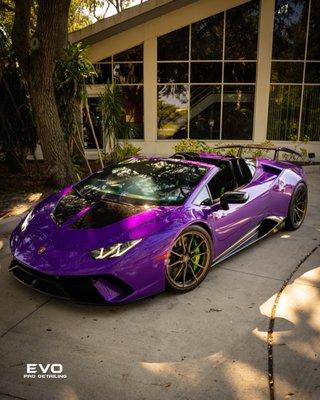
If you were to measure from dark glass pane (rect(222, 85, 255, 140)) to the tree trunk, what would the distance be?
24.5 feet

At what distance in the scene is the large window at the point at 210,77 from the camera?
13938mm

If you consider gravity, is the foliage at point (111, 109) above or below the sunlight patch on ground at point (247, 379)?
above

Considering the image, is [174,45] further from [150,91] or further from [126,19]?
[126,19]

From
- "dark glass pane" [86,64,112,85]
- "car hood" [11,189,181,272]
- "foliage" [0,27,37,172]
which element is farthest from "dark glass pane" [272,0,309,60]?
"car hood" [11,189,181,272]

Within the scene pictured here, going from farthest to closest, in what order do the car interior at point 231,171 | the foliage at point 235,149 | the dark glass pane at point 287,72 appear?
the dark glass pane at point 287,72 < the foliage at point 235,149 < the car interior at point 231,171

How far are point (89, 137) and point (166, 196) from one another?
10.8 metres

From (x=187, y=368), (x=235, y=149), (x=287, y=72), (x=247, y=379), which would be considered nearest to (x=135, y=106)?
(x=235, y=149)

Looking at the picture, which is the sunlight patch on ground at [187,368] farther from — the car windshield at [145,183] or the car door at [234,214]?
the car windshield at [145,183]

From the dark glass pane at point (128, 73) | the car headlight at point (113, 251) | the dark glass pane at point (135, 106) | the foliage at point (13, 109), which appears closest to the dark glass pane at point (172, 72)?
the dark glass pane at point (128, 73)

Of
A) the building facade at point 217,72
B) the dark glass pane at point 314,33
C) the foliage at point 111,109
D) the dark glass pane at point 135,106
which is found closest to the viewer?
the foliage at point 111,109

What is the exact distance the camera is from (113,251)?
3.66 meters

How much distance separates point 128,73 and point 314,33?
6.39 meters

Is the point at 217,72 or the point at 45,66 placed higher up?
the point at 217,72

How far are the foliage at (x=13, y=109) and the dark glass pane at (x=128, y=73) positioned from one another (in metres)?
5.86
